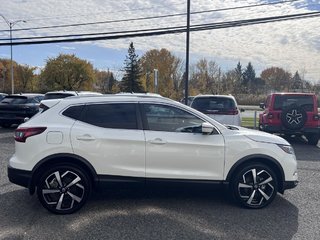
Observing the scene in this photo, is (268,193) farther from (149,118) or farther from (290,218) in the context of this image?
(149,118)

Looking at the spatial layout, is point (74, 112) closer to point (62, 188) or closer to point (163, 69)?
point (62, 188)

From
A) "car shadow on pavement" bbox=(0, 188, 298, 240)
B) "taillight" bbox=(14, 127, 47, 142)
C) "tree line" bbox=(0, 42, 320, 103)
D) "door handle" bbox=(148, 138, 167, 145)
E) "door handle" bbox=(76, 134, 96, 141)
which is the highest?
"tree line" bbox=(0, 42, 320, 103)

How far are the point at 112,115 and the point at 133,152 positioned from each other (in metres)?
0.64

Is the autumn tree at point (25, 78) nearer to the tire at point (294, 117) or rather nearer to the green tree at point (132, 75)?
the green tree at point (132, 75)

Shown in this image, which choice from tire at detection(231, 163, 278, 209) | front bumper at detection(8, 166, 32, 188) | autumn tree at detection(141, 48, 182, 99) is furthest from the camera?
autumn tree at detection(141, 48, 182, 99)

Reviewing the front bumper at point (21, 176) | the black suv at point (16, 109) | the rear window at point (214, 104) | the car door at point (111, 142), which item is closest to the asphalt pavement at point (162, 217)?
the front bumper at point (21, 176)

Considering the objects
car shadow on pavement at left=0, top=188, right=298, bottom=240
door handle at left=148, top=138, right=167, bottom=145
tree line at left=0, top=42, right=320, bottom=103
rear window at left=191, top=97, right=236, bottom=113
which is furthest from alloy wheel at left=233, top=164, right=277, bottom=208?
tree line at left=0, top=42, right=320, bottom=103

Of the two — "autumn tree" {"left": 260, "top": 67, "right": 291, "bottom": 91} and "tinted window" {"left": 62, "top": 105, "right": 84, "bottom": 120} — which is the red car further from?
"autumn tree" {"left": 260, "top": 67, "right": 291, "bottom": 91}

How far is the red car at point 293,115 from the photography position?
9.95 metres

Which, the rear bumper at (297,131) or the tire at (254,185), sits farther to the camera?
the rear bumper at (297,131)

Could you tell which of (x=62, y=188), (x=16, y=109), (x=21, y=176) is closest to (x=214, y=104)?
(x=62, y=188)

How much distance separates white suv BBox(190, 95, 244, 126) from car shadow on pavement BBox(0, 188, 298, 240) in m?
4.61

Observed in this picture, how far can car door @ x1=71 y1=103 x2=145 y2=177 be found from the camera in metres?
4.35

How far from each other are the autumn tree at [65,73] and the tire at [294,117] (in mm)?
47311
